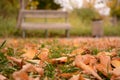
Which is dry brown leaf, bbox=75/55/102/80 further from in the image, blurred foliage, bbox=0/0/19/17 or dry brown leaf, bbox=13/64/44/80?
blurred foliage, bbox=0/0/19/17

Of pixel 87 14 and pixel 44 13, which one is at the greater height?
pixel 44 13

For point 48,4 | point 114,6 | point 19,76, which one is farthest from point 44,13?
point 19,76

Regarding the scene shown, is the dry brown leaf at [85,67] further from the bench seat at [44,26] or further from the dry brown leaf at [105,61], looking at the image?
the bench seat at [44,26]

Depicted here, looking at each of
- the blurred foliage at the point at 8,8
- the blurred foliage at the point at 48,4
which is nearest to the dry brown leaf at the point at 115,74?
the blurred foliage at the point at 8,8

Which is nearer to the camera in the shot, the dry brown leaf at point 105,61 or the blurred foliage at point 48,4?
the dry brown leaf at point 105,61

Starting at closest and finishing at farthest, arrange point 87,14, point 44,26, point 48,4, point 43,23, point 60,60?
point 60,60 < point 44,26 < point 43,23 < point 87,14 < point 48,4

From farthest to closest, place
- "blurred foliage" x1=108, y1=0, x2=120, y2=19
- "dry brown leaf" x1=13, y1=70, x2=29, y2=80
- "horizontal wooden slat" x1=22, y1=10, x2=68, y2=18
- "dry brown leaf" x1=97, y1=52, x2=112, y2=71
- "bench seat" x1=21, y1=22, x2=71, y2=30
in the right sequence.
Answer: "blurred foliage" x1=108, y1=0, x2=120, y2=19
"horizontal wooden slat" x1=22, y1=10, x2=68, y2=18
"bench seat" x1=21, y1=22, x2=71, y2=30
"dry brown leaf" x1=97, y1=52, x2=112, y2=71
"dry brown leaf" x1=13, y1=70, x2=29, y2=80

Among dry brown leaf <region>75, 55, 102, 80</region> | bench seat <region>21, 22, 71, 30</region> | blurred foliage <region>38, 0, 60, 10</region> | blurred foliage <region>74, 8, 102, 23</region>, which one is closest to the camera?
dry brown leaf <region>75, 55, 102, 80</region>

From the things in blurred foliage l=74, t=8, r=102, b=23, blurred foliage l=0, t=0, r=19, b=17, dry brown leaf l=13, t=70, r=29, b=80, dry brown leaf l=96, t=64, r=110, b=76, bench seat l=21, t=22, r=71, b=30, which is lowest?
blurred foliage l=74, t=8, r=102, b=23

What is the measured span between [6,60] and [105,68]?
58 centimetres

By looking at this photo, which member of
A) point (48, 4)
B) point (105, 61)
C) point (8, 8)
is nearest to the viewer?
point (105, 61)

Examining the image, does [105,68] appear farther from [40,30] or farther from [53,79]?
[40,30]

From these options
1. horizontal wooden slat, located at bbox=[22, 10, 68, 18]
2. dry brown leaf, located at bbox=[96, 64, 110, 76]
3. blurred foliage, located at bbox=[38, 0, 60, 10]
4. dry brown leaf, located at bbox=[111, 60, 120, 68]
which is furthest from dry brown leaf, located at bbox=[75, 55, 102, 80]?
blurred foliage, located at bbox=[38, 0, 60, 10]

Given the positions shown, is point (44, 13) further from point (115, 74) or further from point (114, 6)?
point (115, 74)
